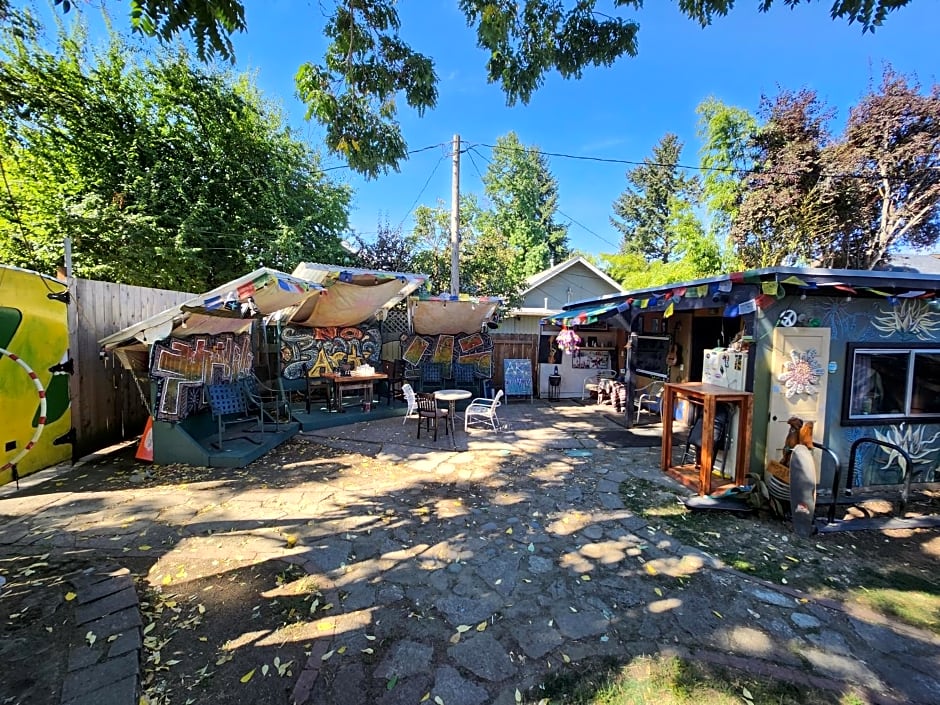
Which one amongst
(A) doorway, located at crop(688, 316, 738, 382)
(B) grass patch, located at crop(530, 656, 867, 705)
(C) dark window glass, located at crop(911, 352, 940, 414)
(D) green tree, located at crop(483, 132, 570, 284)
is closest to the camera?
(B) grass patch, located at crop(530, 656, 867, 705)

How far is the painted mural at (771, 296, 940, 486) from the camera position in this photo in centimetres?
466

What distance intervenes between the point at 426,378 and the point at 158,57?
10.5 metres

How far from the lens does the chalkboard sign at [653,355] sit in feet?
30.1

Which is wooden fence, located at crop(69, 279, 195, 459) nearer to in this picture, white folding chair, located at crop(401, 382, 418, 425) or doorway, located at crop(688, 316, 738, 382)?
white folding chair, located at crop(401, 382, 418, 425)

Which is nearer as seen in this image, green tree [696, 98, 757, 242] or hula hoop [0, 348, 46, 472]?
hula hoop [0, 348, 46, 472]

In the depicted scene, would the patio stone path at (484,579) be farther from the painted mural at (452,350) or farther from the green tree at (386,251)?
the green tree at (386,251)

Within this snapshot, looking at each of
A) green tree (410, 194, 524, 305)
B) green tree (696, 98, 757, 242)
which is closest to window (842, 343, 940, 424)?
green tree (410, 194, 524, 305)

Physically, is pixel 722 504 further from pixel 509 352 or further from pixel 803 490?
pixel 509 352

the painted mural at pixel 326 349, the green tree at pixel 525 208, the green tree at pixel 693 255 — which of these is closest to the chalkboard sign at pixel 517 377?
the painted mural at pixel 326 349

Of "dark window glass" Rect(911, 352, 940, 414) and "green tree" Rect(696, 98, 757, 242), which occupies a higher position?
"green tree" Rect(696, 98, 757, 242)

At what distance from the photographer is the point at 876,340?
4.79 meters

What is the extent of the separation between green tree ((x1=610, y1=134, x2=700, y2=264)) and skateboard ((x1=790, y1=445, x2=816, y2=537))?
100ft

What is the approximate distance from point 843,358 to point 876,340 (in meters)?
0.49

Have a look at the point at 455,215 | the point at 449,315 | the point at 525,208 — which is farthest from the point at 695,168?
the point at 525,208
